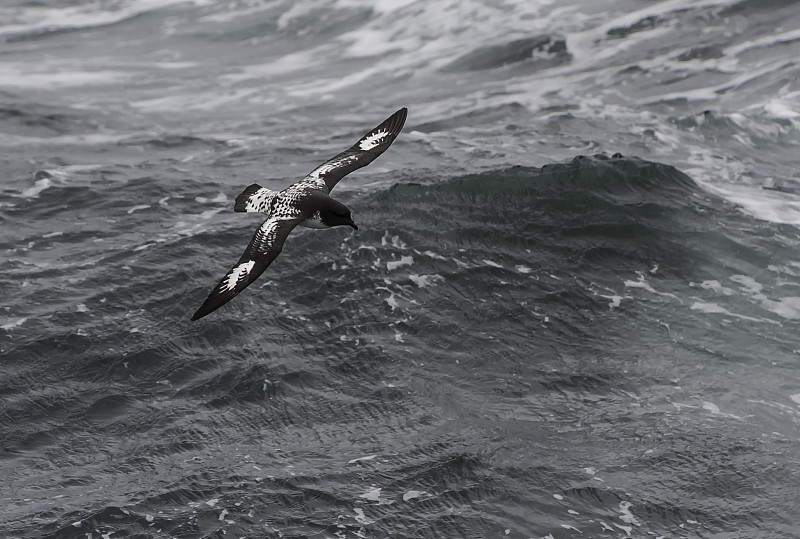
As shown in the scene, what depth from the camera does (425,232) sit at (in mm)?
14945

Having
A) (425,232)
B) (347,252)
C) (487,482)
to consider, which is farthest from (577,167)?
(487,482)

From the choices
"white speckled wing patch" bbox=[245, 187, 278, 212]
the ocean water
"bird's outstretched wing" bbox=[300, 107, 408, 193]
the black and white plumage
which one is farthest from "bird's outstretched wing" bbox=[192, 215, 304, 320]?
the ocean water

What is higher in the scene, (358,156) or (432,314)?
(358,156)

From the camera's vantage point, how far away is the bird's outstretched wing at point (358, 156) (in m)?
12.4

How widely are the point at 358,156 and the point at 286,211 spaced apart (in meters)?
1.89

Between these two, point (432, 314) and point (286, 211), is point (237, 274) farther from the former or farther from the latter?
point (432, 314)

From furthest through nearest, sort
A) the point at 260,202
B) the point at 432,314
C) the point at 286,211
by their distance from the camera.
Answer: the point at 432,314, the point at 260,202, the point at 286,211

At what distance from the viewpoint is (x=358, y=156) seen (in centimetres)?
1284

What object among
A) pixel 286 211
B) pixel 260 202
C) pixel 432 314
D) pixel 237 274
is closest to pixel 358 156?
pixel 260 202

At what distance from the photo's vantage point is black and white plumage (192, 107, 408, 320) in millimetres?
10156

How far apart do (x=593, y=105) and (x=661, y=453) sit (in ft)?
37.6

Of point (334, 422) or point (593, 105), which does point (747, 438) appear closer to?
point (334, 422)

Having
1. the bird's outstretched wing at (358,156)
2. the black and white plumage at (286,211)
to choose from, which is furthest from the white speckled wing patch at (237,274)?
the bird's outstretched wing at (358,156)

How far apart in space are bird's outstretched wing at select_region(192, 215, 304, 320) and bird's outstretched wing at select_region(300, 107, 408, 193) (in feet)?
3.97
